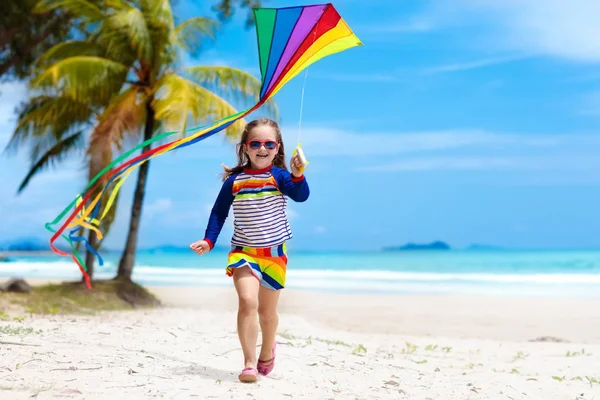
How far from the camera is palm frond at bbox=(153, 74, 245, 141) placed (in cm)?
1295

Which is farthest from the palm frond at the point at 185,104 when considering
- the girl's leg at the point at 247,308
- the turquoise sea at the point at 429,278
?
the turquoise sea at the point at 429,278

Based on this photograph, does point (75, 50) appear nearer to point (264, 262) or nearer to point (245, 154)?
point (245, 154)

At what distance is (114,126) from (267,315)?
967cm

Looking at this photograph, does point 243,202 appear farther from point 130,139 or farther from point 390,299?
point 390,299

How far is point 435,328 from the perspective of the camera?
41.1ft

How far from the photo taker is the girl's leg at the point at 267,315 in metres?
4.69

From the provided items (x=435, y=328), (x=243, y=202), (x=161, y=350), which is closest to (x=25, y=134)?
(x=435, y=328)

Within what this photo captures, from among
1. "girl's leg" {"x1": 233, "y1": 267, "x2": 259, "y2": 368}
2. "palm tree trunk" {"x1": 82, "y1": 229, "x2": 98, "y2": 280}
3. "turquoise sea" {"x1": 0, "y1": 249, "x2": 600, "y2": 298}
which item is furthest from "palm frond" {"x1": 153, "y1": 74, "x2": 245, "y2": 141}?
"turquoise sea" {"x1": 0, "y1": 249, "x2": 600, "y2": 298}

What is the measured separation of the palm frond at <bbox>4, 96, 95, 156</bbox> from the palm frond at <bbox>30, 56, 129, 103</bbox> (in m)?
0.34

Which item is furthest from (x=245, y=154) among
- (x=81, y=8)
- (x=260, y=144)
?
(x=81, y=8)

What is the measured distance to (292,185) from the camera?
4.54 meters

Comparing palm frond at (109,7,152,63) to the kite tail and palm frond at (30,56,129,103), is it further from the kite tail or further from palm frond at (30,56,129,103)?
the kite tail

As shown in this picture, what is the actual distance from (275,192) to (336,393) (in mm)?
1485

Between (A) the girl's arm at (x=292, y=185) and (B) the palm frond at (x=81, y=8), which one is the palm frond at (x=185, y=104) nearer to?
(B) the palm frond at (x=81, y=8)
